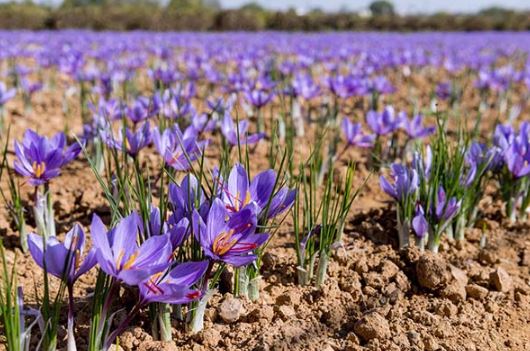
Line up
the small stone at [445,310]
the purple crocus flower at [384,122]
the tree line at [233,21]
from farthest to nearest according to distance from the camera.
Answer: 1. the tree line at [233,21]
2. the purple crocus flower at [384,122]
3. the small stone at [445,310]

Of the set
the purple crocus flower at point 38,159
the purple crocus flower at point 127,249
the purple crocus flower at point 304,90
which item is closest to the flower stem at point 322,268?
the purple crocus flower at point 127,249

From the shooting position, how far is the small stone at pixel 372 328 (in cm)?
157

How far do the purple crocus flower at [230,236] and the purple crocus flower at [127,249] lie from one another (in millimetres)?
110

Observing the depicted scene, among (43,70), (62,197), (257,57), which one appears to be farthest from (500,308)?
(43,70)

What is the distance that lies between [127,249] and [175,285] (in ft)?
0.45

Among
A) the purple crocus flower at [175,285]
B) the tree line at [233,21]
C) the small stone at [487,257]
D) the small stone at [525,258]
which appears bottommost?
the small stone at [525,258]

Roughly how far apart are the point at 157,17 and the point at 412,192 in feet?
72.5

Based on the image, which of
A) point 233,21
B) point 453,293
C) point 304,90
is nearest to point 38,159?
point 453,293

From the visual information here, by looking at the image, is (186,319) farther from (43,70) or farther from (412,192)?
(43,70)

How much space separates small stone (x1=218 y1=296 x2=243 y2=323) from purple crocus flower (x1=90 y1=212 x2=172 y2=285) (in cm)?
39

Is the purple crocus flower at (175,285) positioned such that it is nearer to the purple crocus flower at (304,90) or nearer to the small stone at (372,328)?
the small stone at (372,328)

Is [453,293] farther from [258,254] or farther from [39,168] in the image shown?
[39,168]

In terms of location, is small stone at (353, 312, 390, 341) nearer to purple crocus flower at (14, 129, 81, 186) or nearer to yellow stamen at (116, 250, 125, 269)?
yellow stamen at (116, 250, 125, 269)

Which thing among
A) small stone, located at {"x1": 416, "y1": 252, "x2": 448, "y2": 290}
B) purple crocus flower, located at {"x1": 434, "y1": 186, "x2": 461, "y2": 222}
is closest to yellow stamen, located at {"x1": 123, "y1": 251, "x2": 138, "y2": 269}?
small stone, located at {"x1": 416, "y1": 252, "x2": 448, "y2": 290}
